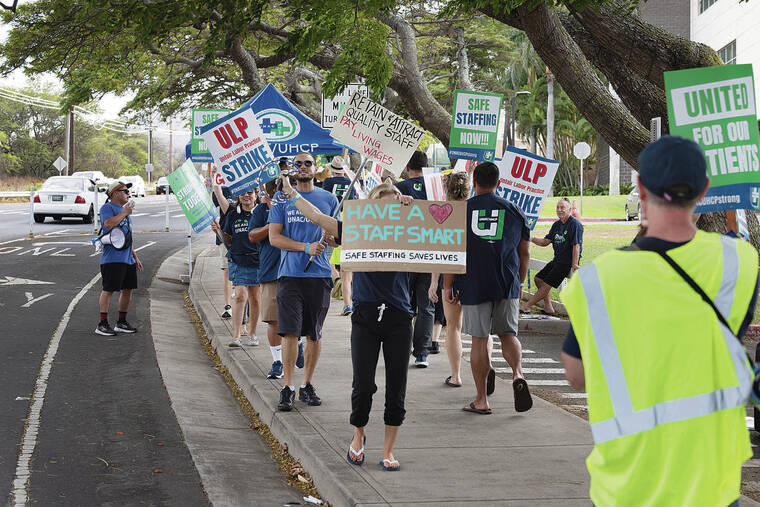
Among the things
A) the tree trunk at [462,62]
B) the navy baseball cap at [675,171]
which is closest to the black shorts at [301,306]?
the navy baseball cap at [675,171]

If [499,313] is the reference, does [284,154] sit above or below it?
above

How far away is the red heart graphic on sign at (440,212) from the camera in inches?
246

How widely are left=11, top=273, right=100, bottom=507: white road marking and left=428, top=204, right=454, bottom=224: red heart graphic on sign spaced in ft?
10.4

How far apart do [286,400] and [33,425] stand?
6.66 ft

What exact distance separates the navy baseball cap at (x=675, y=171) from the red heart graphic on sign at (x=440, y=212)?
11.8 ft

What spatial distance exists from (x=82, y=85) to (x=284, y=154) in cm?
1482

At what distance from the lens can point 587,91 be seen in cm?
1112

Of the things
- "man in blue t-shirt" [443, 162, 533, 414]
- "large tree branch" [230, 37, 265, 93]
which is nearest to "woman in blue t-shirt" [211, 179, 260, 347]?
"man in blue t-shirt" [443, 162, 533, 414]

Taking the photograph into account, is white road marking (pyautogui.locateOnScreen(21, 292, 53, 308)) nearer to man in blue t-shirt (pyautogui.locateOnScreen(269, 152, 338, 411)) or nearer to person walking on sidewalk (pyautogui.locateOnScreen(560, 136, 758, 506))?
man in blue t-shirt (pyautogui.locateOnScreen(269, 152, 338, 411))

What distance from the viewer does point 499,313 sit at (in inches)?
282

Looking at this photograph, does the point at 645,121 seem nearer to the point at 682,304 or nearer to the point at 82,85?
the point at 682,304

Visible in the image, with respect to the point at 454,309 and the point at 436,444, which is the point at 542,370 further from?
the point at 436,444

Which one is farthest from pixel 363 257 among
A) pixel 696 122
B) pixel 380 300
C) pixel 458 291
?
pixel 696 122

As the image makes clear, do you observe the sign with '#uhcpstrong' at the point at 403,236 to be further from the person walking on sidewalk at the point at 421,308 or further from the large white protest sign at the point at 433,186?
the large white protest sign at the point at 433,186
